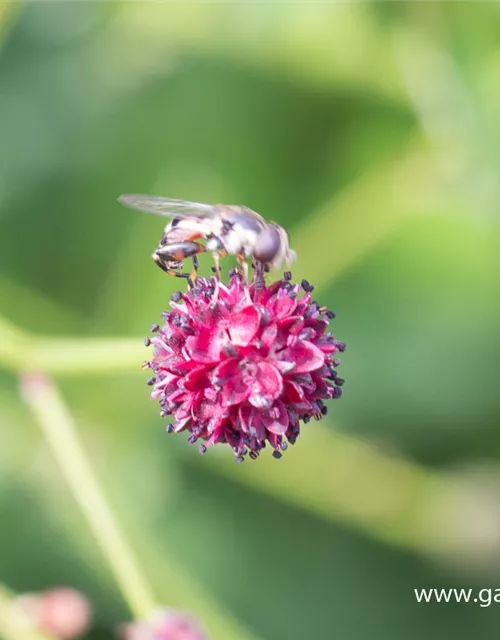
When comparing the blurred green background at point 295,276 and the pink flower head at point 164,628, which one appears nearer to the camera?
the pink flower head at point 164,628

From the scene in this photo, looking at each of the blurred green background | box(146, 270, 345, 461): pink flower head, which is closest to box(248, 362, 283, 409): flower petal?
box(146, 270, 345, 461): pink flower head

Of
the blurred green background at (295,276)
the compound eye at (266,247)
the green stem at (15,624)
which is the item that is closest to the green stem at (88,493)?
the green stem at (15,624)

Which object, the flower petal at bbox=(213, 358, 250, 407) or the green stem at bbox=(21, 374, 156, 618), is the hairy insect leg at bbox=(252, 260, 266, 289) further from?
the green stem at bbox=(21, 374, 156, 618)

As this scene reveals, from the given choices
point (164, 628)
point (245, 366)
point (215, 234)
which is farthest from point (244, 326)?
point (164, 628)

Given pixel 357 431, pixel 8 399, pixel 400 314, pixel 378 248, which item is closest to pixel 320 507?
pixel 357 431

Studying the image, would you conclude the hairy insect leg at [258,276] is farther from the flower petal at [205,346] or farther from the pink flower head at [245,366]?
the flower petal at [205,346]

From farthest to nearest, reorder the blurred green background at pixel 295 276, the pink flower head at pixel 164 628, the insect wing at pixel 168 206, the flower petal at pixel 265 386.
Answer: the blurred green background at pixel 295 276 → the pink flower head at pixel 164 628 → the insect wing at pixel 168 206 → the flower petal at pixel 265 386
